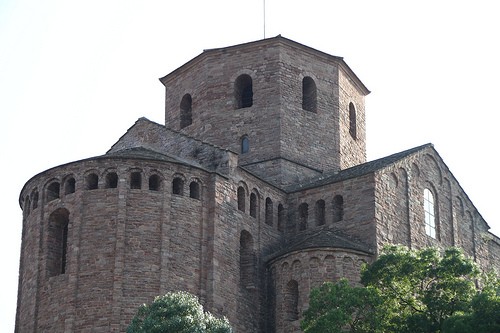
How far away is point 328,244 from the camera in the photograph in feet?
138

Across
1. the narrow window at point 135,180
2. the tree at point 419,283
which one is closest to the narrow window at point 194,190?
the narrow window at point 135,180

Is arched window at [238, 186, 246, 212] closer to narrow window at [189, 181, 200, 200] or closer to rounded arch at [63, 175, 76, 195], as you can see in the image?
narrow window at [189, 181, 200, 200]

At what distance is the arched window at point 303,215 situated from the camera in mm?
45844

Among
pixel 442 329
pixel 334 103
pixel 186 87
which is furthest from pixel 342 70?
pixel 442 329

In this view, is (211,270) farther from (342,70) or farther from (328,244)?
(342,70)

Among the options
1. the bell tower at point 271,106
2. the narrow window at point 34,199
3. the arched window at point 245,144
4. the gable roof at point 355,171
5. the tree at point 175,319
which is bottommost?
the tree at point 175,319

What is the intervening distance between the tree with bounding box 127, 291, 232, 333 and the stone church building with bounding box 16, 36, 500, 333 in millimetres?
4229

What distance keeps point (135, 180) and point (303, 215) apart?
7.82m

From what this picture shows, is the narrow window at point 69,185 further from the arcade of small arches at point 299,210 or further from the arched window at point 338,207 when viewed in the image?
Result: the arched window at point 338,207

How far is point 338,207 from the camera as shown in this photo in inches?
1783

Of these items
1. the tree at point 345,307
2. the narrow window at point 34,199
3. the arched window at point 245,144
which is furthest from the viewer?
the arched window at point 245,144

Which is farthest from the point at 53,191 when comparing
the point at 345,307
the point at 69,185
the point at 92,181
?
the point at 345,307

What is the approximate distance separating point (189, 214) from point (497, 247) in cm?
1705

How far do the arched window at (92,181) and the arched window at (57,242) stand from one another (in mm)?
1257
